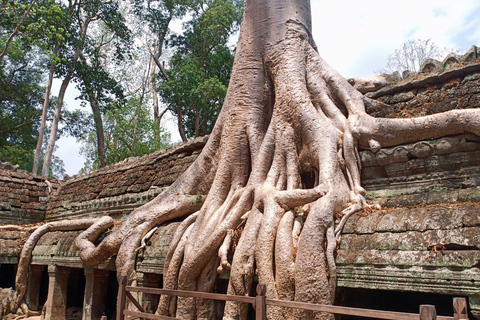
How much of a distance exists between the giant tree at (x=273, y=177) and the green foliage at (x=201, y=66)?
33.3ft

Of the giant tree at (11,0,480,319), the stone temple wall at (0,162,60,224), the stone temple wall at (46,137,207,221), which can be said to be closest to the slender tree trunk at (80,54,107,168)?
the stone temple wall at (0,162,60,224)

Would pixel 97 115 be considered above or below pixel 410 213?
above

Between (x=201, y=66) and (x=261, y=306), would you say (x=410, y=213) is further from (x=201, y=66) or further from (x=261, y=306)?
(x=201, y=66)

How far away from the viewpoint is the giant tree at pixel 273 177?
3615 mm

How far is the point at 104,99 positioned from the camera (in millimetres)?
16578

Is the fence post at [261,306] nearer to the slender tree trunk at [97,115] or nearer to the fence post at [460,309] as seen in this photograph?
the fence post at [460,309]

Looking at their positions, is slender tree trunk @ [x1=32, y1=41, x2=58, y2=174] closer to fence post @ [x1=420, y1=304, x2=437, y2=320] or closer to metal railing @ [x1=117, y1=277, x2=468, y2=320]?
metal railing @ [x1=117, y1=277, x2=468, y2=320]

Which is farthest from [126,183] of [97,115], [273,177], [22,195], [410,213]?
[97,115]

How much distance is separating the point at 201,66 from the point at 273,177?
13891 mm

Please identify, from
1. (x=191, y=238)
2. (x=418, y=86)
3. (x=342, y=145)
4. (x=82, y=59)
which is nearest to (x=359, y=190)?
(x=342, y=145)

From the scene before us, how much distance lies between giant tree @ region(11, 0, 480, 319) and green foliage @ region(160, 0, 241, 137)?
10.1 m

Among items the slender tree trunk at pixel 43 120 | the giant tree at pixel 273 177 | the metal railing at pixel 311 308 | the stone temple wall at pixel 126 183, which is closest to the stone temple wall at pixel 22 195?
the stone temple wall at pixel 126 183

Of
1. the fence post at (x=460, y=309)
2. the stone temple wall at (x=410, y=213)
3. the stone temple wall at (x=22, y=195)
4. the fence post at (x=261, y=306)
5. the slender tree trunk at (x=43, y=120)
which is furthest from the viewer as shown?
the slender tree trunk at (x=43, y=120)

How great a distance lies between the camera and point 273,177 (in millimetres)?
4559
